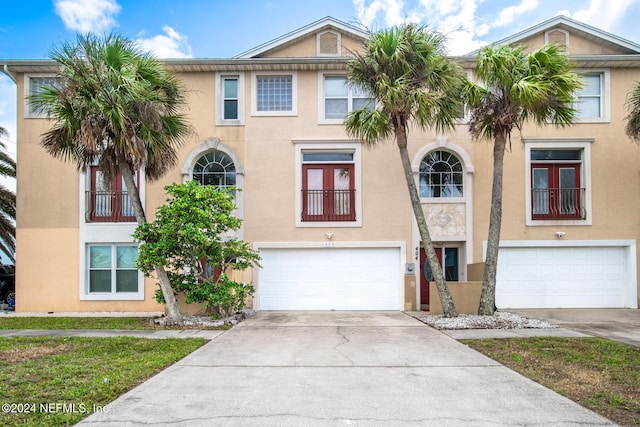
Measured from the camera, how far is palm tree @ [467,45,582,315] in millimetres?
10828

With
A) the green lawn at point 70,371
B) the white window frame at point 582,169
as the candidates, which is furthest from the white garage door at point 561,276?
the green lawn at point 70,371

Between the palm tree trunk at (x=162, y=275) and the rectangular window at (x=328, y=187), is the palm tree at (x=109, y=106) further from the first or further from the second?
the rectangular window at (x=328, y=187)

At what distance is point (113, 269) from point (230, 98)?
6672mm

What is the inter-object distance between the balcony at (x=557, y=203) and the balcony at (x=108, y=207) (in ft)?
42.6

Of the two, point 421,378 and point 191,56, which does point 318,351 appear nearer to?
point 421,378

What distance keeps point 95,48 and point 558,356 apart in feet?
38.0

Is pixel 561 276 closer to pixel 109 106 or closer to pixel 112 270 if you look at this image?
pixel 109 106

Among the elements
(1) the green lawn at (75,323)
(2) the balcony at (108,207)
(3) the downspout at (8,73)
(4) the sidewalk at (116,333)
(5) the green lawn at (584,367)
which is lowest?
(1) the green lawn at (75,323)

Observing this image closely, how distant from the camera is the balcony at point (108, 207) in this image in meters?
14.9

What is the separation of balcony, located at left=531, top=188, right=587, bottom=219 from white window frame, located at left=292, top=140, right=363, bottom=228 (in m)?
5.61

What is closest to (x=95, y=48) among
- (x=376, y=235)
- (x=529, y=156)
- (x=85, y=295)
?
(x=85, y=295)

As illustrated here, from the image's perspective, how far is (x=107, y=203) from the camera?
49.2 ft

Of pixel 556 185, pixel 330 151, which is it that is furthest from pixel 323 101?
pixel 556 185

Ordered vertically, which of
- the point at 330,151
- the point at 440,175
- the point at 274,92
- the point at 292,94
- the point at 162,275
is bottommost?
the point at 162,275
